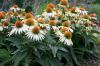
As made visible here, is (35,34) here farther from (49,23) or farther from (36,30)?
(49,23)

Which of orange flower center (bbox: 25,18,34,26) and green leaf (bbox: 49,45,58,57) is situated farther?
orange flower center (bbox: 25,18,34,26)

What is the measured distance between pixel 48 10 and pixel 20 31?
788 millimetres

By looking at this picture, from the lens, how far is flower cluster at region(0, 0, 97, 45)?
501cm

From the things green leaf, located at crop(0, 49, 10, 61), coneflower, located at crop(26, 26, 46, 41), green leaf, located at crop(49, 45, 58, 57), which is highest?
coneflower, located at crop(26, 26, 46, 41)

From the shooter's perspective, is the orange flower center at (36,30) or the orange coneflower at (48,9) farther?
the orange coneflower at (48,9)

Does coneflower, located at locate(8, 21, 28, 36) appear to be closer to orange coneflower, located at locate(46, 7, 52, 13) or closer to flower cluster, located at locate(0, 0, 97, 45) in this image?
flower cluster, located at locate(0, 0, 97, 45)

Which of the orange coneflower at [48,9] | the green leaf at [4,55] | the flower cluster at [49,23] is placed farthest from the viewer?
the orange coneflower at [48,9]

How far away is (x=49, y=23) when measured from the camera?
533cm

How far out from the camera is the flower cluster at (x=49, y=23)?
5.01m

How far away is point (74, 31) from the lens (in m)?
5.73

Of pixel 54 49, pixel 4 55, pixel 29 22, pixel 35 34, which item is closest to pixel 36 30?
pixel 35 34

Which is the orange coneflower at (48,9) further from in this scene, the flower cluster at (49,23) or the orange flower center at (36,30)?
the orange flower center at (36,30)

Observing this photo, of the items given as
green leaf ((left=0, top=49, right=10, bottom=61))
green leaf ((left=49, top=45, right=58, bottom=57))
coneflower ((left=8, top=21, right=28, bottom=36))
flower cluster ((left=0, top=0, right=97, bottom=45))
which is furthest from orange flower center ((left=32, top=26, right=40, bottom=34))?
→ green leaf ((left=0, top=49, right=10, bottom=61))

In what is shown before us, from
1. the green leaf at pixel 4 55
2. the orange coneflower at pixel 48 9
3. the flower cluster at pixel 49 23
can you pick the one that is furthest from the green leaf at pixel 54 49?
the orange coneflower at pixel 48 9
